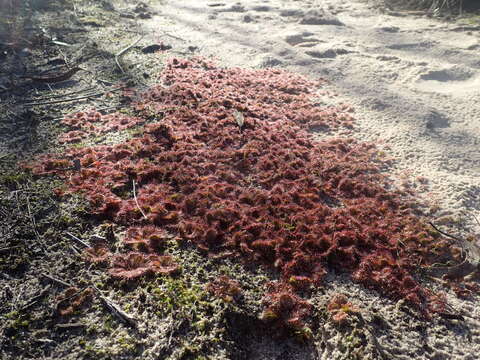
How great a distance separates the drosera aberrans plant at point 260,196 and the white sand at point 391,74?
1.18ft

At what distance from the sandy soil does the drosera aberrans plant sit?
→ 219mm

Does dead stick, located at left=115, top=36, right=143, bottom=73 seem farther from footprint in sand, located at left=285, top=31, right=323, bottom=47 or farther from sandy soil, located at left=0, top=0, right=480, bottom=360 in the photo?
footprint in sand, located at left=285, top=31, right=323, bottom=47

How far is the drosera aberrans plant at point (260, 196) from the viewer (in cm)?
371

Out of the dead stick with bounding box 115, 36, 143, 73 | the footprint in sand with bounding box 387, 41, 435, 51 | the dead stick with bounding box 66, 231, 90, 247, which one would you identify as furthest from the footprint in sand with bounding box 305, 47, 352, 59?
the dead stick with bounding box 66, 231, 90, 247

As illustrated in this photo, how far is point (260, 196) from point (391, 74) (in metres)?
5.02

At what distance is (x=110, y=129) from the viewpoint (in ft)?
19.3

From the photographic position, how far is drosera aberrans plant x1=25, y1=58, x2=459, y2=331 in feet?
12.2

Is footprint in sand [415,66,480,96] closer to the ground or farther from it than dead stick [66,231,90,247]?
farther from it

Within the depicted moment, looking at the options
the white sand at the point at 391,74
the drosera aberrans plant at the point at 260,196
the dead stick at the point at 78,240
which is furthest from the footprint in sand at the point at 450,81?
the dead stick at the point at 78,240

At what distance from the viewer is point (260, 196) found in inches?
179

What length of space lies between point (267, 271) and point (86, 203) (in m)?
2.30

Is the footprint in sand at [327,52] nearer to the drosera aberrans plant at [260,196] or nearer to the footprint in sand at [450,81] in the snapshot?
the footprint in sand at [450,81]

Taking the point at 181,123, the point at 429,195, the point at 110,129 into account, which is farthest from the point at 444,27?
the point at 110,129

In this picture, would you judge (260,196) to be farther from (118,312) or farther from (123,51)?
(123,51)
